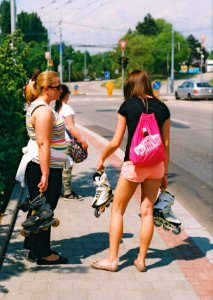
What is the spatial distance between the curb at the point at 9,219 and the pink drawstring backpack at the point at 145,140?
66.8 inches

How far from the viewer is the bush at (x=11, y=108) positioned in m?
5.54

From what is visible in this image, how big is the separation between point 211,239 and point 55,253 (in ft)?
5.74

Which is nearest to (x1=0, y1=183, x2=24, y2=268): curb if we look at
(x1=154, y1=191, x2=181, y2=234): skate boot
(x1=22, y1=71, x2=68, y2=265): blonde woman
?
(x1=22, y1=71, x2=68, y2=265): blonde woman

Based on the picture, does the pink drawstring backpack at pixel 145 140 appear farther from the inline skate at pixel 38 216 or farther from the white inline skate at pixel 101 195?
the inline skate at pixel 38 216

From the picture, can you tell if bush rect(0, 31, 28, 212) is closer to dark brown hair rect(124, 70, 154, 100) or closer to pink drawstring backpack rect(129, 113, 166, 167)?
pink drawstring backpack rect(129, 113, 166, 167)

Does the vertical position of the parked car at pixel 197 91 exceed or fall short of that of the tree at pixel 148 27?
it falls short

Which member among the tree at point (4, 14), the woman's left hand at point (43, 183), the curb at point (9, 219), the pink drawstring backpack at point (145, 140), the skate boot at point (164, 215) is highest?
the tree at point (4, 14)

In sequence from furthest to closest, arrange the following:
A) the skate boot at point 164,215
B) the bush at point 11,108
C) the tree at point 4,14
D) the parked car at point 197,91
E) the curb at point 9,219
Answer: the parked car at point 197,91 → the tree at point 4,14 → the bush at point 11,108 → the curb at point 9,219 → the skate boot at point 164,215

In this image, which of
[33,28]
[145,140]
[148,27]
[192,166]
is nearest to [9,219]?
[145,140]

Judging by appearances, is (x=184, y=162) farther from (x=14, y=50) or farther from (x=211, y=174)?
(x=14, y=50)

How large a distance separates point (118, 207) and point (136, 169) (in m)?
0.40

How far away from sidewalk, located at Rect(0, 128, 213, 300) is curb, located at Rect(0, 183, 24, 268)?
0.07 metres

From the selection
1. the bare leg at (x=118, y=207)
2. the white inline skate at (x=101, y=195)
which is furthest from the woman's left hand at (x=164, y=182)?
the white inline skate at (x=101, y=195)

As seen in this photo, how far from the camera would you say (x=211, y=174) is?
31.0 feet
